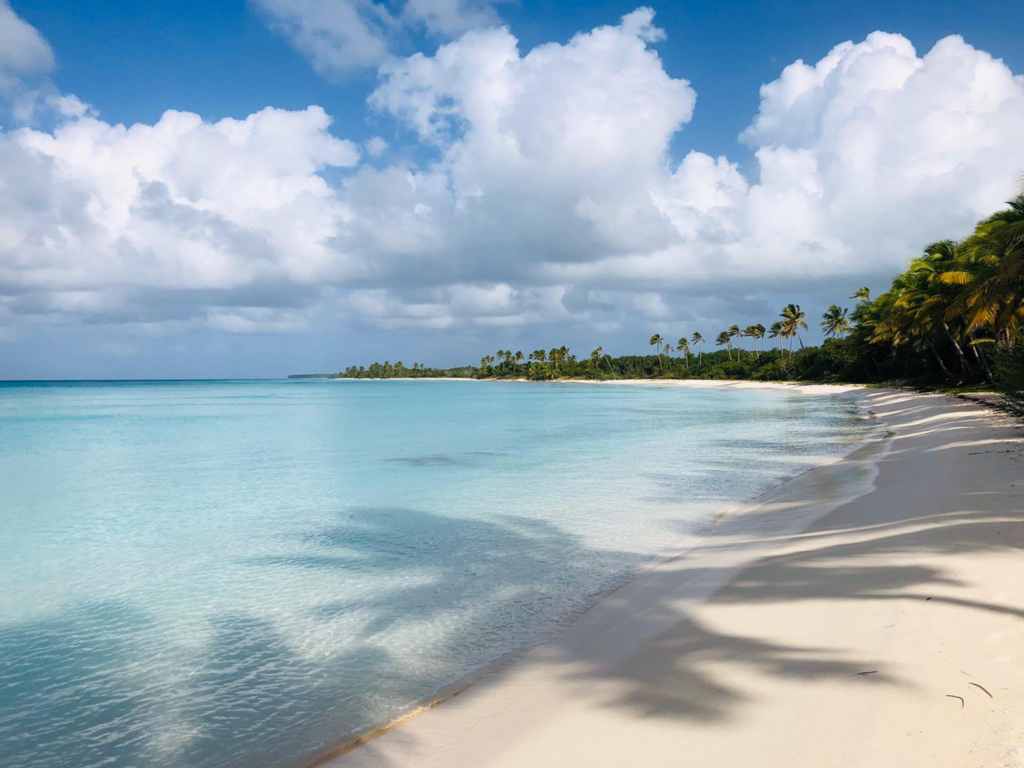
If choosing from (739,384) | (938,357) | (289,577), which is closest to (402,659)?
(289,577)

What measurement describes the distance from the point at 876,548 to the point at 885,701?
12.5 feet

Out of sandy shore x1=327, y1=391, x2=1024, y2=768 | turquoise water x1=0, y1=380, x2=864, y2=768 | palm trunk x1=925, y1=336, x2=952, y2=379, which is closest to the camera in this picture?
sandy shore x1=327, y1=391, x2=1024, y2=768

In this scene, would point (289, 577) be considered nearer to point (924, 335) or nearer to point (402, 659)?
point (402, 659)

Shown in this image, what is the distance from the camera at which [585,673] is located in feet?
16.2

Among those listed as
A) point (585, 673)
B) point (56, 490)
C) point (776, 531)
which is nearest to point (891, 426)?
point (776, 531)

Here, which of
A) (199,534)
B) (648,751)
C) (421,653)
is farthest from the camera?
(199,534)

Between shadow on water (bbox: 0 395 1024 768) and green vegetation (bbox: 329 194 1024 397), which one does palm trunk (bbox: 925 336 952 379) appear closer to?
green vegetation (bbox: 329 194 1024 397)

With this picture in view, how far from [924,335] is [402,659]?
5332cm

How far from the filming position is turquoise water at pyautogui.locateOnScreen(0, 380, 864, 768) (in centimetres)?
494

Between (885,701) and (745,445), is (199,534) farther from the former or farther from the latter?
(745,445)

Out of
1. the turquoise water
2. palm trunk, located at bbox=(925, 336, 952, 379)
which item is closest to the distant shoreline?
palm trunk, located at bbox=(925, 336, 952, 379)

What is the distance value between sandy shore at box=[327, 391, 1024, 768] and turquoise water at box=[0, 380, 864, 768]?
2.42 ft

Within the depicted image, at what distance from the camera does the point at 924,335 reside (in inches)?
1868

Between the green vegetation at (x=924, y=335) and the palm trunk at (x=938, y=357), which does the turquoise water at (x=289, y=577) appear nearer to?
the green vegetation at (x=924, y=335)
